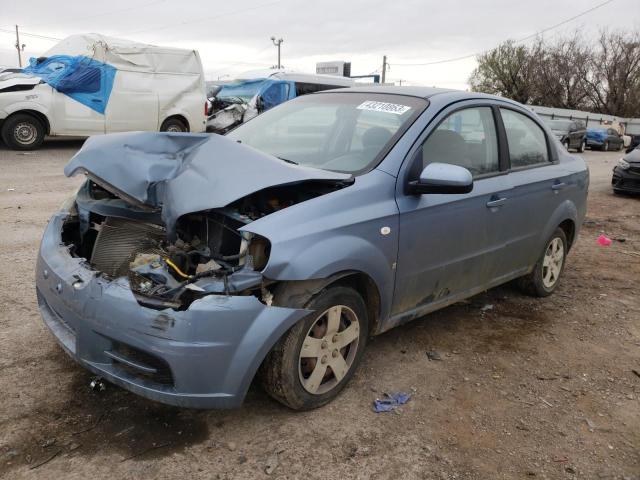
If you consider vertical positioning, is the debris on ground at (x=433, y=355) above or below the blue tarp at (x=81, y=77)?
below

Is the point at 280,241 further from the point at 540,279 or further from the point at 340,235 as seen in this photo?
the point at 540,279

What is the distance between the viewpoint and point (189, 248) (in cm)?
290

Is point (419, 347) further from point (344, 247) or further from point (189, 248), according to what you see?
point (189, 248)

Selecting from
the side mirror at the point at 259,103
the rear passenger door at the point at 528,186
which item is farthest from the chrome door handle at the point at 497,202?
the side mirror at the point at 259,103

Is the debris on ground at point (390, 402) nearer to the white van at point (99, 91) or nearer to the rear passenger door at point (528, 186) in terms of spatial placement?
the rear passenger door at point (528, 186)

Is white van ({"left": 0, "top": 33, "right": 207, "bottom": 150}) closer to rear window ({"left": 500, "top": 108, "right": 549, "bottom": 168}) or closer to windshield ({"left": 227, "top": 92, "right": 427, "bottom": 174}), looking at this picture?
windshield ({"left": 227, "top": 92, "right": 427, "bottom": 174})

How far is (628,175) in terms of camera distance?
11.4 meters

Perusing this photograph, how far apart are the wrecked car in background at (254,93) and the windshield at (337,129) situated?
35.3ft

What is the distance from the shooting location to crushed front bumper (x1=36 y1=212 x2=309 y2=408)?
242 centimetres

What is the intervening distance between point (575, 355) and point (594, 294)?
153cm

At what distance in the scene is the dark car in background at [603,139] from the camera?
2861cm

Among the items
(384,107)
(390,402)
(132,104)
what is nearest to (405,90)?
(384,107)

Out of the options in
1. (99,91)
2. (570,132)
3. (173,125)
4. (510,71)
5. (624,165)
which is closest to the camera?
(624,165)

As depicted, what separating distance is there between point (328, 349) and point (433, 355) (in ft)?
3.62
